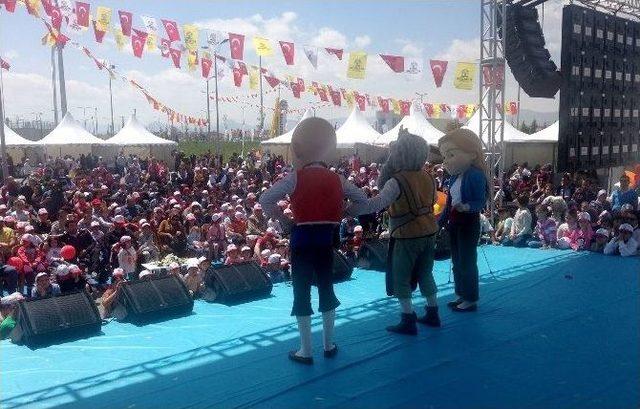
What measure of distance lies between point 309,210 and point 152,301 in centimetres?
250

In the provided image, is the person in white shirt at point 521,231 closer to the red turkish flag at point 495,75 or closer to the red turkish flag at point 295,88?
the red turkish flag at point 495,75

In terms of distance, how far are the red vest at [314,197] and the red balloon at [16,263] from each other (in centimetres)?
495

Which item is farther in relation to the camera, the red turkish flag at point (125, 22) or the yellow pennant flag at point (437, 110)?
the yellow pennant flag at point (437, 110)

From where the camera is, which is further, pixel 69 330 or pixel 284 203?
pixel 284 203

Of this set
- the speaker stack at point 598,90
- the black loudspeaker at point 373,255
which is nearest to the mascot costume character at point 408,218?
the black loudspeaker at point 373,255

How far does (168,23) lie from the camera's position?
44.1ft

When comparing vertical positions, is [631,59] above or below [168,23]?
below

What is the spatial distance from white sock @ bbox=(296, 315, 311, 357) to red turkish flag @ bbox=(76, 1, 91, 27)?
11.1 m

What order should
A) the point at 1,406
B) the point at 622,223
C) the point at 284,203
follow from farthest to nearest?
the point at 284,203 < the point at 622,223 < the point at 1,406

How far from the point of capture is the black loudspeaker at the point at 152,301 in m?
5.36

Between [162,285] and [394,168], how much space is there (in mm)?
2839

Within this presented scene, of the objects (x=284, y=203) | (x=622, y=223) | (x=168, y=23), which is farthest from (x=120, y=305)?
(x=168, y=23)

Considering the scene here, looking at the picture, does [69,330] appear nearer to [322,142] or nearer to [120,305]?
[120,305]

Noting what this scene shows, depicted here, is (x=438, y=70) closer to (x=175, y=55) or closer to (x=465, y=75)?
(x=465, y=75)
